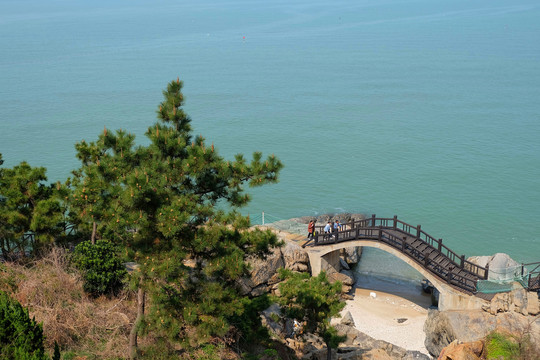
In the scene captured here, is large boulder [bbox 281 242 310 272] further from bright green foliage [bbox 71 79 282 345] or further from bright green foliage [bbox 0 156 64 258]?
bright green foliage [bbox 71 79 282 345]

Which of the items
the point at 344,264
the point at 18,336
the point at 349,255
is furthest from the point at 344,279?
the point at 18,336

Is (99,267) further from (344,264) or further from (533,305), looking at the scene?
(344,264)

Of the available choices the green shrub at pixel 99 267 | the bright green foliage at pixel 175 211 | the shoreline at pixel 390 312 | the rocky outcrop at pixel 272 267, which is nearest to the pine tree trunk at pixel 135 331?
the bright green foliage at pixel 175 211

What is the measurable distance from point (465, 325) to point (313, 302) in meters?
8.05

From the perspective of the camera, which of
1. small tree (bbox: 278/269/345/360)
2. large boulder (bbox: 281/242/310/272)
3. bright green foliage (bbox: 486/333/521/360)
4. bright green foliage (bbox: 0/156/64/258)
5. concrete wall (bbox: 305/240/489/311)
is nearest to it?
bright green foliage (bbox: 486/333/521/360)

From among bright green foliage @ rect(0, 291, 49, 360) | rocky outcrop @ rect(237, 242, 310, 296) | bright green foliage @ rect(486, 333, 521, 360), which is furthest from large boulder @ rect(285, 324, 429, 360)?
bright green foliage @ rect(0, 291, 49, 360)

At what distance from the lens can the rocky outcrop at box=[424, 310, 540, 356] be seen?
798 inches

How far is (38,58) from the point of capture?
93062 millimetres

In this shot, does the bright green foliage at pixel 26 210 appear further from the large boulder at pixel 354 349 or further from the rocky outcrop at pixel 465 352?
the rocky outcrop at pixel 465 352

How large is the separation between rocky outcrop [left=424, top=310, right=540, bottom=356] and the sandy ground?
93 cm

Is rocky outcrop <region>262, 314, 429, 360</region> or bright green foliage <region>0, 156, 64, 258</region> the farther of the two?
rocky outcrop <region>262, 314, 429, 360</region>

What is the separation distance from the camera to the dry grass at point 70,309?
1416 centimetres

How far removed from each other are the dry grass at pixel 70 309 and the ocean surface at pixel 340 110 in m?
18.4

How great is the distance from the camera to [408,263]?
81.5 ft
